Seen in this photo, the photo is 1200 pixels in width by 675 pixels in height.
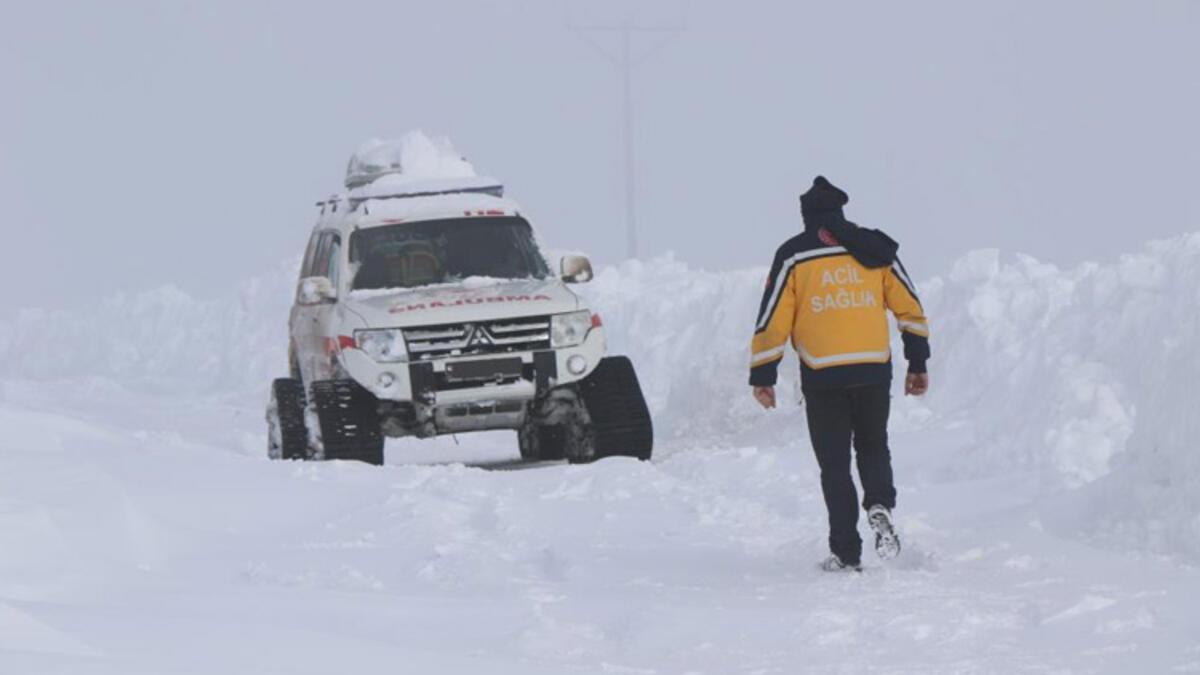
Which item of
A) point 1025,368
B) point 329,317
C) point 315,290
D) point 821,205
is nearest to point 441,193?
point 329,317

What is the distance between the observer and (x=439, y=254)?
50.3 ft

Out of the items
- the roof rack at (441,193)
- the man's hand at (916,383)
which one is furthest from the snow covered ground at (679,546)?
the roof rack at (441,193)

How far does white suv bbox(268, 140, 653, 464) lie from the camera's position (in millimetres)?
14430

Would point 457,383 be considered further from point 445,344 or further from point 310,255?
point 310,255

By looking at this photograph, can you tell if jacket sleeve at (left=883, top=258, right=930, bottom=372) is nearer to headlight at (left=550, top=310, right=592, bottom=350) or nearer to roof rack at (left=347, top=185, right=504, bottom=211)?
headlight at (left=550, top=310, right=592, bottom=350)

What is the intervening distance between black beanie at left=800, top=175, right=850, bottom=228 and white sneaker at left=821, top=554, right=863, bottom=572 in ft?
4.41

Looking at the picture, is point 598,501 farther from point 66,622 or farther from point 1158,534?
point 66,622

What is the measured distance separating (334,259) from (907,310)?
6803 mm

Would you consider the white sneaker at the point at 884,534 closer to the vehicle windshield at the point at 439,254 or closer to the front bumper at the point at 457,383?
the front bumper at the point at 457,383

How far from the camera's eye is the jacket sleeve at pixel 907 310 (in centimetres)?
953

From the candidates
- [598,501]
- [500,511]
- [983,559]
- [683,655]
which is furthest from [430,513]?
[683,655]

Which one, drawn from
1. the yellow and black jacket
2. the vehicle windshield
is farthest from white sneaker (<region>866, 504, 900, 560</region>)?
the vehicle windshield

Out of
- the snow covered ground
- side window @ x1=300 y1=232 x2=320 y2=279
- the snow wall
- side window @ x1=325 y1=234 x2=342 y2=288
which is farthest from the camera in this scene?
side window @ x1=300 y1=232 x2=320 y2=279

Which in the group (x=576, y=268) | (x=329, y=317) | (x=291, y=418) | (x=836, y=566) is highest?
(x=576, y=268)
